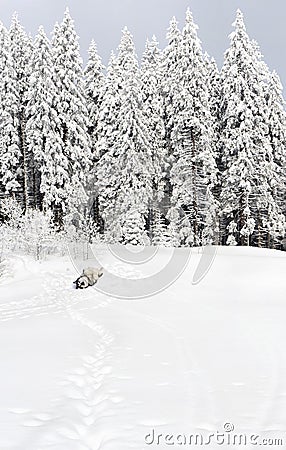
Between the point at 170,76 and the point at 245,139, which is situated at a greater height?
the point at 170,76

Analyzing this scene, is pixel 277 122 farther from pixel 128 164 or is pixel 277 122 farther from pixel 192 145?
pixel 128 164

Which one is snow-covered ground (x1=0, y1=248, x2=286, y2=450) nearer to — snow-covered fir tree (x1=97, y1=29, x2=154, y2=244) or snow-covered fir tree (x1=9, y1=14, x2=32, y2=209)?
snow-covered fir tree (x1=97, y1=29, x2=154, y2=244)

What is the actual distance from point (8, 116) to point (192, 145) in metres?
12.2

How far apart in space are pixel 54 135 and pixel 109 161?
14.4ft

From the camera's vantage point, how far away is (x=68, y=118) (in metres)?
27.0

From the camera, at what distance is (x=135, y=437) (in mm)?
4062

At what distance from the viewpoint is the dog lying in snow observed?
1484cm

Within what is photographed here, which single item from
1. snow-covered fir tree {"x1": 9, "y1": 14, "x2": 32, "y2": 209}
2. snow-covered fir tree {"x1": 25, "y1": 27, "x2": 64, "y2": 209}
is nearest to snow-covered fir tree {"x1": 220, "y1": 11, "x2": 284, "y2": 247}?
snow-covered fir tree {"x1": 25, "y1": 27, "x2": 64, "y2": 209}

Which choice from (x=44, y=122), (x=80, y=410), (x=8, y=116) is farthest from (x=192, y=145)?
(x=80, y=410)

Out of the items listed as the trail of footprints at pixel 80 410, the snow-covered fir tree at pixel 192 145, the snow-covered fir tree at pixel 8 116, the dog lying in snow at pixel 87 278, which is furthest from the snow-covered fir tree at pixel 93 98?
the trail of footprints at pixel 80 410

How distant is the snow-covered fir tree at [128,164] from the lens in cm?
2652

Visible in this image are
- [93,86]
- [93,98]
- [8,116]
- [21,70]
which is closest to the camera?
[8,116]

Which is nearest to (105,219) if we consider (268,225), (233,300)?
(268,225)

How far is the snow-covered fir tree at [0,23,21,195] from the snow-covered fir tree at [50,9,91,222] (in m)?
2.93
